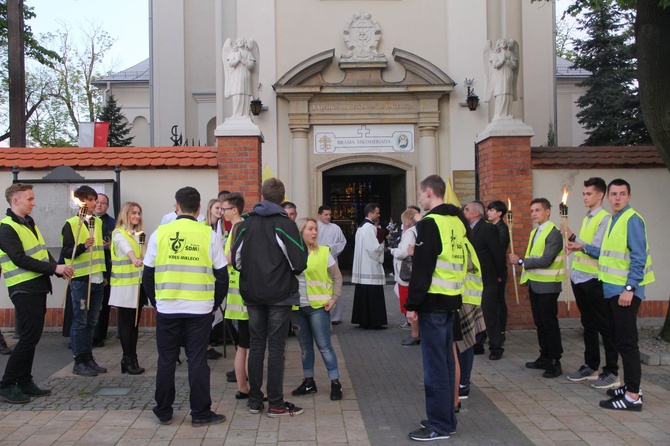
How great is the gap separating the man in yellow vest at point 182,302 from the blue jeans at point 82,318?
2.03 metres

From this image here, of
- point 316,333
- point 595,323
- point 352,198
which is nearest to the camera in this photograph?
point 316,333

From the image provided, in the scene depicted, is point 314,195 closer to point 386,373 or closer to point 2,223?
point 386,373

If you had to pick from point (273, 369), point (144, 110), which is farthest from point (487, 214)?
point (144, 110)

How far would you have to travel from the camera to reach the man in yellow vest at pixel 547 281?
288 inches

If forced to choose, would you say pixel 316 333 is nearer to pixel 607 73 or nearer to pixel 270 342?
pixel 270 342

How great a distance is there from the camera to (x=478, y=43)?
616 inches

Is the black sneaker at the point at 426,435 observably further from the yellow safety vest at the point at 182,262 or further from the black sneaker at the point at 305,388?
the yellow safety vest at the point at 182,262

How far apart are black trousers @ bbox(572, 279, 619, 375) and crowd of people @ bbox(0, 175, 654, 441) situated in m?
0.01

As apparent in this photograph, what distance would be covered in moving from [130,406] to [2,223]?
2.05 meters

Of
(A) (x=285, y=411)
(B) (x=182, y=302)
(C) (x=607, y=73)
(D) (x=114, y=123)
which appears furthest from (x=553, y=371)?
(D) (x=114, y=123)

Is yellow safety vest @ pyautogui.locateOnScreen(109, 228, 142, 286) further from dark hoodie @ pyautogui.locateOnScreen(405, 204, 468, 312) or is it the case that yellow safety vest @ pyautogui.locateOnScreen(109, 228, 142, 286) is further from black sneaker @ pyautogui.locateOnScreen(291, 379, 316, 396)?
dark hoodie @ pyautogui.locateOnScreen(405, 204, 468, 312)

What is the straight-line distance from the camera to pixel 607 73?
21.1m

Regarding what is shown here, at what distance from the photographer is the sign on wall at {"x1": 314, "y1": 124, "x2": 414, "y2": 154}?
51.3ft

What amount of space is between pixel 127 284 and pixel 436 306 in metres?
3.63
